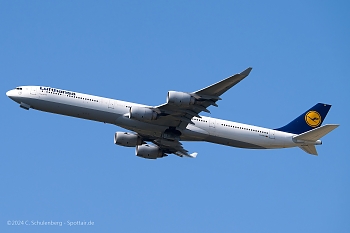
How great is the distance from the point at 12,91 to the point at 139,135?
14.5 meters

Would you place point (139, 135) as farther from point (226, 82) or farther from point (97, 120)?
point (226, 82)

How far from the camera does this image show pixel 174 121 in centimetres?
6291

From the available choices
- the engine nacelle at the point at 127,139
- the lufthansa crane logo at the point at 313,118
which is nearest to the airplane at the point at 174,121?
the engine nacelle at the point at 127,139

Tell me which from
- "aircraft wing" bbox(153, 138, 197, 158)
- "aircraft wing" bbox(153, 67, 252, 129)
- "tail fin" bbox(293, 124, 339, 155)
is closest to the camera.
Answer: "aircraft wing" bbox(153, 67, 252, 129)

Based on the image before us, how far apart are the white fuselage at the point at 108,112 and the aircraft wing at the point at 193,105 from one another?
1409 millimetres

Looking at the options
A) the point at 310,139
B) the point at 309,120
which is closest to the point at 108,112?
the point at 310,139

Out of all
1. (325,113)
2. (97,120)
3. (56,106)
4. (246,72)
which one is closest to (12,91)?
(56,106)

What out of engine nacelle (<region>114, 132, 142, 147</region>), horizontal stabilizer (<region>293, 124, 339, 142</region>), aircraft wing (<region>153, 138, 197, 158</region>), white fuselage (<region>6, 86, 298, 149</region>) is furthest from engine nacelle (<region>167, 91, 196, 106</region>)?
horizontal stabilizer (<region>293, 124, 339, 142</region>)

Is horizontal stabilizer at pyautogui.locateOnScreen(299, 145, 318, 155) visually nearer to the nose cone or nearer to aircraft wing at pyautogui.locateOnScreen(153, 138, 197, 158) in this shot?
aircraft wing at pyautogui.locateOnScreen(153, 138, 197, 158)

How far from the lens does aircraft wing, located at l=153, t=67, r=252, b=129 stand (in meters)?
57.3

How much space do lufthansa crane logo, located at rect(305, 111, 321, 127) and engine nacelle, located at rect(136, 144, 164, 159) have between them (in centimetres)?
1755

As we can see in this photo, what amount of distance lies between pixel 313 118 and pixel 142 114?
863 inches

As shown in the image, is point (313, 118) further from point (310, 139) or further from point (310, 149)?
point (310, 149)

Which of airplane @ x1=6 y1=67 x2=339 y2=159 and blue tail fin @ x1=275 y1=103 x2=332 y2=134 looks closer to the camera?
airplane @ x1=6 y1=67 x2=339 y2=159
